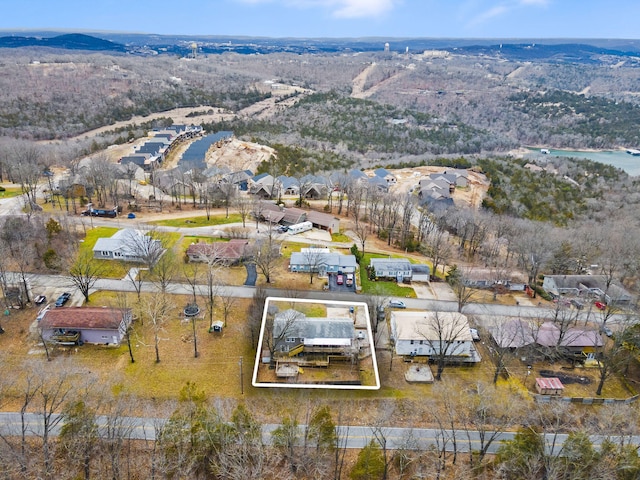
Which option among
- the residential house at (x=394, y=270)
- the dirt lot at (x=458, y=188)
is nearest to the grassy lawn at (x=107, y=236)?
the residential house at (x=394, y=270)

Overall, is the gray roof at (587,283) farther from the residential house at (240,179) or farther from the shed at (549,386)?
the residential house at (240,179)

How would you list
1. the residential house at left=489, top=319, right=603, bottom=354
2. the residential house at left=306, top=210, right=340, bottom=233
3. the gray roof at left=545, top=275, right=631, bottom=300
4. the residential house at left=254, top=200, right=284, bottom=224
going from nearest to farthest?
1. the residential house at left=489, top=319, right=603, bottom=354
2. the gray roof at left=545, top=275, right=631, bottom=300
3. the residential house at left=254, top=200, right=284, bottom=224
4. the residential house at left=306, top=210, right=340, bottom=233

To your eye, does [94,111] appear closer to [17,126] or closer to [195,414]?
[17,126]

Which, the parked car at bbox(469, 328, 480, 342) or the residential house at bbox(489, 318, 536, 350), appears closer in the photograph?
the residential house at bbox(489, 318, 536, 350)

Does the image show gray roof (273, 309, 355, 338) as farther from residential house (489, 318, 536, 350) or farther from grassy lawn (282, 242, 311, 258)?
grassy lawn (282, 242, 311, 258)

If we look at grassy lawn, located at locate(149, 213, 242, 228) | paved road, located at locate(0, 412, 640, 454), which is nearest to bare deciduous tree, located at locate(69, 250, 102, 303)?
grassy lawn, located at locate(149, 213, 242, 228)

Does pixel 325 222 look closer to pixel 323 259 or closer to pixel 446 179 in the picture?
pixel 323 259

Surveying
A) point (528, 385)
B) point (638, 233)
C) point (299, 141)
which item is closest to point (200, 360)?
point (528, 385)
